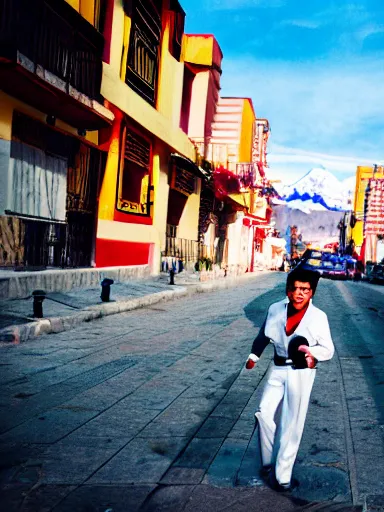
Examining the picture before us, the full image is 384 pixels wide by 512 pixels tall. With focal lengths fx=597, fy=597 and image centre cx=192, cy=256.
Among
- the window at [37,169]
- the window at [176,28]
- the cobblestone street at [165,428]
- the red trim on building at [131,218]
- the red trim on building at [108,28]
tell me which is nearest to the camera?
the cobblestone street at [165,428]

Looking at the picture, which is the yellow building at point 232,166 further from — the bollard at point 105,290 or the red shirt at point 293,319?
the red shirt at point 293,319

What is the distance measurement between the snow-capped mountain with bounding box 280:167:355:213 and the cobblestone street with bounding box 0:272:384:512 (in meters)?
65.3

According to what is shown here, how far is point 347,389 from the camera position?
6.63 meters

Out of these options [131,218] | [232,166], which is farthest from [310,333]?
[232,166]

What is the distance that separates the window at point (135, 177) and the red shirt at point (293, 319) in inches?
586

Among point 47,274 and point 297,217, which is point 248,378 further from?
point 297,217

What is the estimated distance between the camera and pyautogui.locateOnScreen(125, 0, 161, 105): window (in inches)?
747

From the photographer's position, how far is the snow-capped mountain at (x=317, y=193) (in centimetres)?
7344

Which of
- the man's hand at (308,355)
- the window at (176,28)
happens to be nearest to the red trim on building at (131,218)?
the window at (176,28)

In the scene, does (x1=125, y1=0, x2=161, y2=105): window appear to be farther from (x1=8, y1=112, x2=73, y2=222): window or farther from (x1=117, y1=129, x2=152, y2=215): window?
(x1=8, y1=112, x2=73, y2=222): window

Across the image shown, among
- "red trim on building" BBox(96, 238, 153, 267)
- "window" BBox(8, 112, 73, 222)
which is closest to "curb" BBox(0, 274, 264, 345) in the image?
"red trim on building" BBox(96, 238, 153, 267)

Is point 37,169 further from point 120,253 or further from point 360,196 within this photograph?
point 360,196

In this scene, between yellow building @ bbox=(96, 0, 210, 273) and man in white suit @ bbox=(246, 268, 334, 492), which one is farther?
yellow building @ bbox=(96, 0, 210, 273)

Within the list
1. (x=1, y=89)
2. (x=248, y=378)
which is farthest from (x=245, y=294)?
(x=248, y=378)
